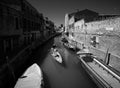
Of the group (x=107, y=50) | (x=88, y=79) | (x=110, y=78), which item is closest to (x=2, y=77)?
(x=88, y=79)

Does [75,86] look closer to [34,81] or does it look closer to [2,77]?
[34,81]

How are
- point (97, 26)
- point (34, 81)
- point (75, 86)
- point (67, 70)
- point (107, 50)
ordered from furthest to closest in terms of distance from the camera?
point (97, 26) → point (67, 70) → point (107, 50) → point (75, 86) → point (34, 81)

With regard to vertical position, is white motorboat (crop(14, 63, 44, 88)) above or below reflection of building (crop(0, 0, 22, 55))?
below

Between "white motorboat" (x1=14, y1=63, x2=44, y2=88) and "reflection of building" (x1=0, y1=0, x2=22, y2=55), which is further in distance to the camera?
"reflection of building" (x1=0, y1=0, x2=22, y2=55)

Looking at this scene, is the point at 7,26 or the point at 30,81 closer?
the point at 30,81

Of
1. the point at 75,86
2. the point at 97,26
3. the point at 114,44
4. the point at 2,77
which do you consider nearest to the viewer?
the point at 2,77

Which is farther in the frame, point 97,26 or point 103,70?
point 97,26

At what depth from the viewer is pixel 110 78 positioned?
6.59m

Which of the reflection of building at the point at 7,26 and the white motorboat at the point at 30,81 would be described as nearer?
the white motorboat at the point at 30,81

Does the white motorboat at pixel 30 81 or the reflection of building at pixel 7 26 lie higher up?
the reflection of building at pixel 7 26

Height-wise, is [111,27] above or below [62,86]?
above

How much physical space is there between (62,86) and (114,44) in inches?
267

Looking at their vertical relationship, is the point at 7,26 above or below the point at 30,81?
above

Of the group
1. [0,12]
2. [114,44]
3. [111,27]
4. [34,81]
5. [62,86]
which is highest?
[0,12]
